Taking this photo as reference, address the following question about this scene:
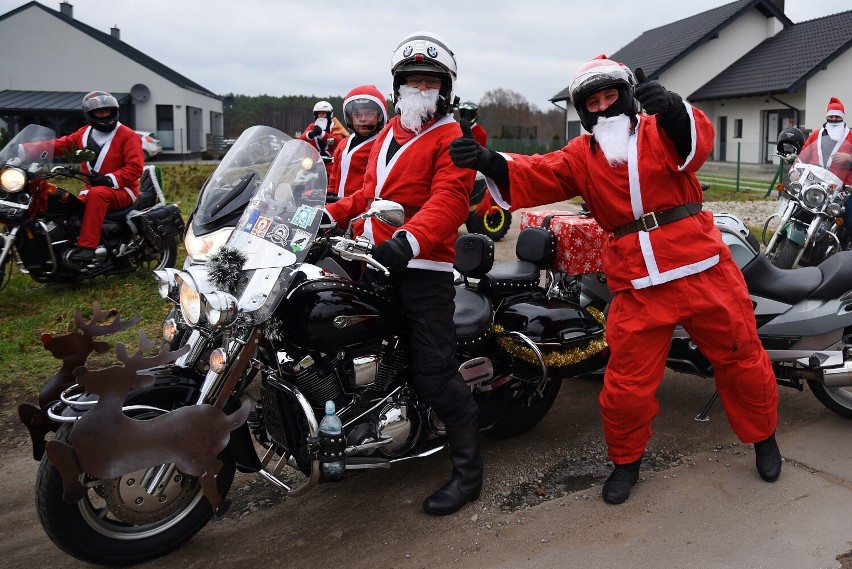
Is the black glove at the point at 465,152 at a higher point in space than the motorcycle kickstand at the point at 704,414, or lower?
higher

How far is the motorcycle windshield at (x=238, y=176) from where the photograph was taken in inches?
117

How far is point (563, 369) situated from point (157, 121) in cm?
3864

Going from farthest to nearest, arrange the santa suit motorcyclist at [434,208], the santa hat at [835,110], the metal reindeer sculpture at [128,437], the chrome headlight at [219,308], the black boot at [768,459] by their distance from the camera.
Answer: the santa hat at [835,110]
the black boot at [768,459]
the santa suit motorcyclist at [434,208]
the chrome headlight at [219,308]
the metal reindeer sculpture at [128,437]

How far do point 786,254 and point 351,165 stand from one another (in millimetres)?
4343

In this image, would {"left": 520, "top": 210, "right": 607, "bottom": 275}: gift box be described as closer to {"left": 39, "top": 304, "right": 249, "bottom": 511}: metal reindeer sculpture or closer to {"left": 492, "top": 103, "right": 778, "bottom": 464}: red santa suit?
{"left": 492, "top": 103, "right": 778, "bottom": 464}: red santa suit

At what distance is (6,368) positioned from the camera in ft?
17.1

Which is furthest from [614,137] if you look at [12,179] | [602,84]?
[12,179]

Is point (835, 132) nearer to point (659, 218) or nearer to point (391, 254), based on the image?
point (659, 218)

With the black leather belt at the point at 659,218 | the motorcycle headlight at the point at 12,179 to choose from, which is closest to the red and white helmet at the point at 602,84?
the black leather belt at the point at 659,218

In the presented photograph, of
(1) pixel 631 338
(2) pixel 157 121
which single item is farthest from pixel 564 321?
(2) pixel 157 121

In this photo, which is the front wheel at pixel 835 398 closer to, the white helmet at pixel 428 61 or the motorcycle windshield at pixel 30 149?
the white helmet at pixel 428 61

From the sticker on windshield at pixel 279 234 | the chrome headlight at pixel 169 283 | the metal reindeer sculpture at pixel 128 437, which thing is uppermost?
the sticker on windshield at pixel 279 234

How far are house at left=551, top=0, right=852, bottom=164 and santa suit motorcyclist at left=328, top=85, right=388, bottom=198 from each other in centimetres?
2120

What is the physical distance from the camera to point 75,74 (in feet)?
124
